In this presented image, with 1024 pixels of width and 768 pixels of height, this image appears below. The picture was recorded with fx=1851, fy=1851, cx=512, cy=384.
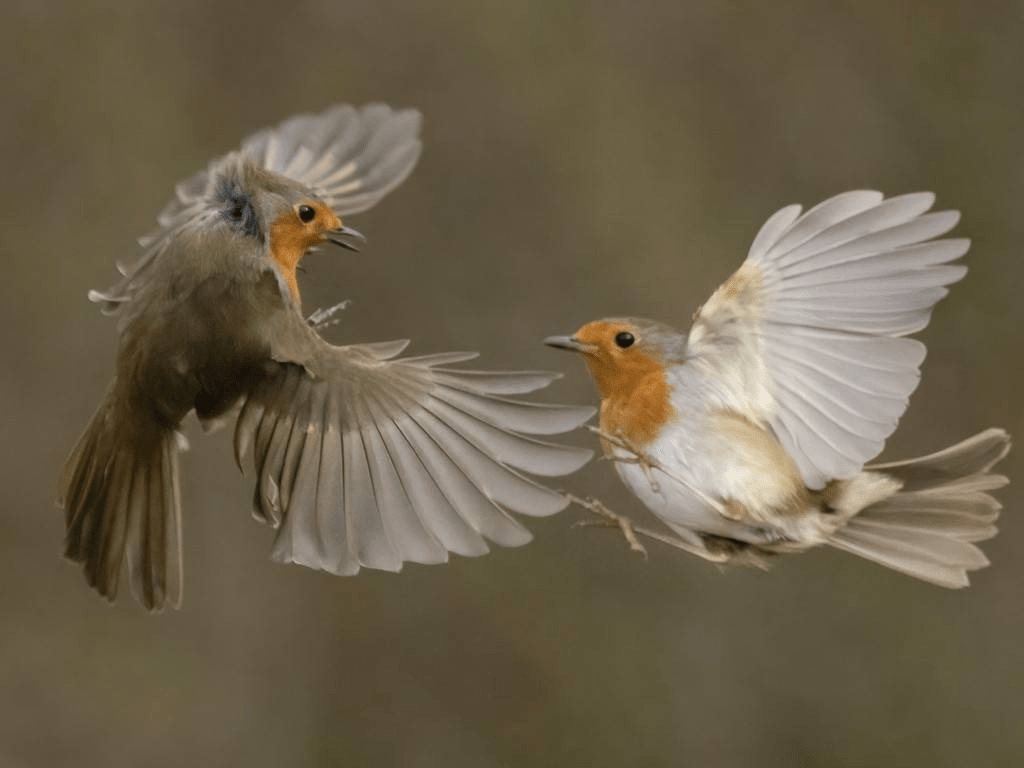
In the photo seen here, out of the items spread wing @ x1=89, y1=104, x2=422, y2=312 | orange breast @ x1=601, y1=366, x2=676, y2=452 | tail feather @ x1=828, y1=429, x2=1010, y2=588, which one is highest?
spread wing @ x1=89, y1=104, x2=422, y2=312

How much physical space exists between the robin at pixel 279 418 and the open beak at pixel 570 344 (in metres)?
0.13

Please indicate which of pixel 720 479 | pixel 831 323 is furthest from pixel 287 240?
pixel 831 323

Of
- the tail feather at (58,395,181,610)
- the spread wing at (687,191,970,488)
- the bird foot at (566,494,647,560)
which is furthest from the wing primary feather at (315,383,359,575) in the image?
the spread wing at (687,191,970,488)

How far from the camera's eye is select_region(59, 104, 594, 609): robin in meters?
3.37

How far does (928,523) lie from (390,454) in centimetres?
105

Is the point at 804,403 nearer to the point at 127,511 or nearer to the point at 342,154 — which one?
the point at 127,511

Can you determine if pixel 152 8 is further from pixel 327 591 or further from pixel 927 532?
pixel 927 532

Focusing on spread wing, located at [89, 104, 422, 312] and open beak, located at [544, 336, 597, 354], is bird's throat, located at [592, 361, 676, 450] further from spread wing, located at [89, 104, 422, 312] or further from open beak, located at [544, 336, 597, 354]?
spread wing, located at [89, 104, 422, 312]

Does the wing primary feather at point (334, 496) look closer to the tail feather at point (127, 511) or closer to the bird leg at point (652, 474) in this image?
the tail feather at point (127, 511)

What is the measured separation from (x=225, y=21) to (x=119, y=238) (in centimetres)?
87

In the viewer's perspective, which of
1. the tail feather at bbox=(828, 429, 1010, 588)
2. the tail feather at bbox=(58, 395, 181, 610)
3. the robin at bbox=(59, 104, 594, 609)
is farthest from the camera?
the tail feather at bbox=(58, 395, 181, 610)

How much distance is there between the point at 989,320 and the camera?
6.66 m

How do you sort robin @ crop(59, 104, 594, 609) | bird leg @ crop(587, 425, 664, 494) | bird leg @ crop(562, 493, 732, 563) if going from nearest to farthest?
bird leg @ crop(562, 493, 732, 563), bird leg @ crop(587, 425, 664, 494), robin @ crop(59, 104, 594, 609)

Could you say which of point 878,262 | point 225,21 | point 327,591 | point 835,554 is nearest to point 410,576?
point 327,591
